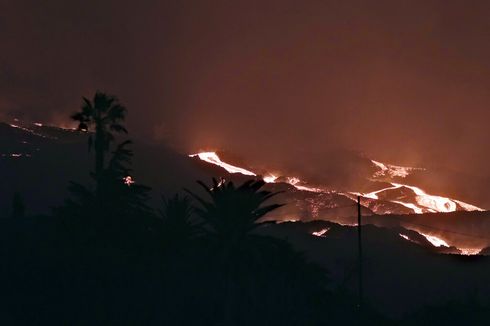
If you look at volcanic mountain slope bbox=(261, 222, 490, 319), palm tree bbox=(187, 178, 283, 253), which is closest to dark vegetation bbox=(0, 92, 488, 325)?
palm tree bbox=(187, 178, 283, 253)

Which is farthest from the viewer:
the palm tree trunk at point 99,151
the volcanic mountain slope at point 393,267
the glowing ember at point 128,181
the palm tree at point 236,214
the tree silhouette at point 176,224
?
the volcanic mountain slope at point 393,267

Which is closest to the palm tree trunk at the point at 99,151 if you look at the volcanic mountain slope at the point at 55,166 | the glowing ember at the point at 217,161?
the volcanic mountain slope at the point at 55,166

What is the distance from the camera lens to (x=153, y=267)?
216 feet

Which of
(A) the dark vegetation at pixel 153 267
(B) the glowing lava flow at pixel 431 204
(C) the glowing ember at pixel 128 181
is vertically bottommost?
(A) the dark vegetation at pixel 153 267

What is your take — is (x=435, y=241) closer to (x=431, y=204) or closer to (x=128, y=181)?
(x=431, y=204)

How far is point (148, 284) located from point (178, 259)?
6.09m

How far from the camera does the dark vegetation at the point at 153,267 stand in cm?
5706

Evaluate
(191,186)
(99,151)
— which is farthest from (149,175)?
(99,151)

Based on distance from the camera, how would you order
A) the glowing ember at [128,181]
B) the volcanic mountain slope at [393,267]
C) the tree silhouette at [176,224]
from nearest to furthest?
1. the tree silhouette at [176,224]
2. the glowing ember at [128,181]
3. the volcanic mountain slope at [393,267]

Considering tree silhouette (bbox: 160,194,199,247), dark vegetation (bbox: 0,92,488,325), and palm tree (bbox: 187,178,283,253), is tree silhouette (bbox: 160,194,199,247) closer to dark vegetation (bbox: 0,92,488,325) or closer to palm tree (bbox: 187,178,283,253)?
dark vegetation (bbox: 0,92,488,325)

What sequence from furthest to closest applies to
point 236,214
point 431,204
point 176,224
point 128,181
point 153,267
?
point 431,204
point 128,181
point 176,224
point 153,267
point 236,214

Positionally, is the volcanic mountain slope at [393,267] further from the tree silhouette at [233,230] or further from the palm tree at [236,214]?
the palm tree at [236,214]

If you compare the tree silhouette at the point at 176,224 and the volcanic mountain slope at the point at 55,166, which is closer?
the tree silhouette at the point at 176,224

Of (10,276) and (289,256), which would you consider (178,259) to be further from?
(10,276)
